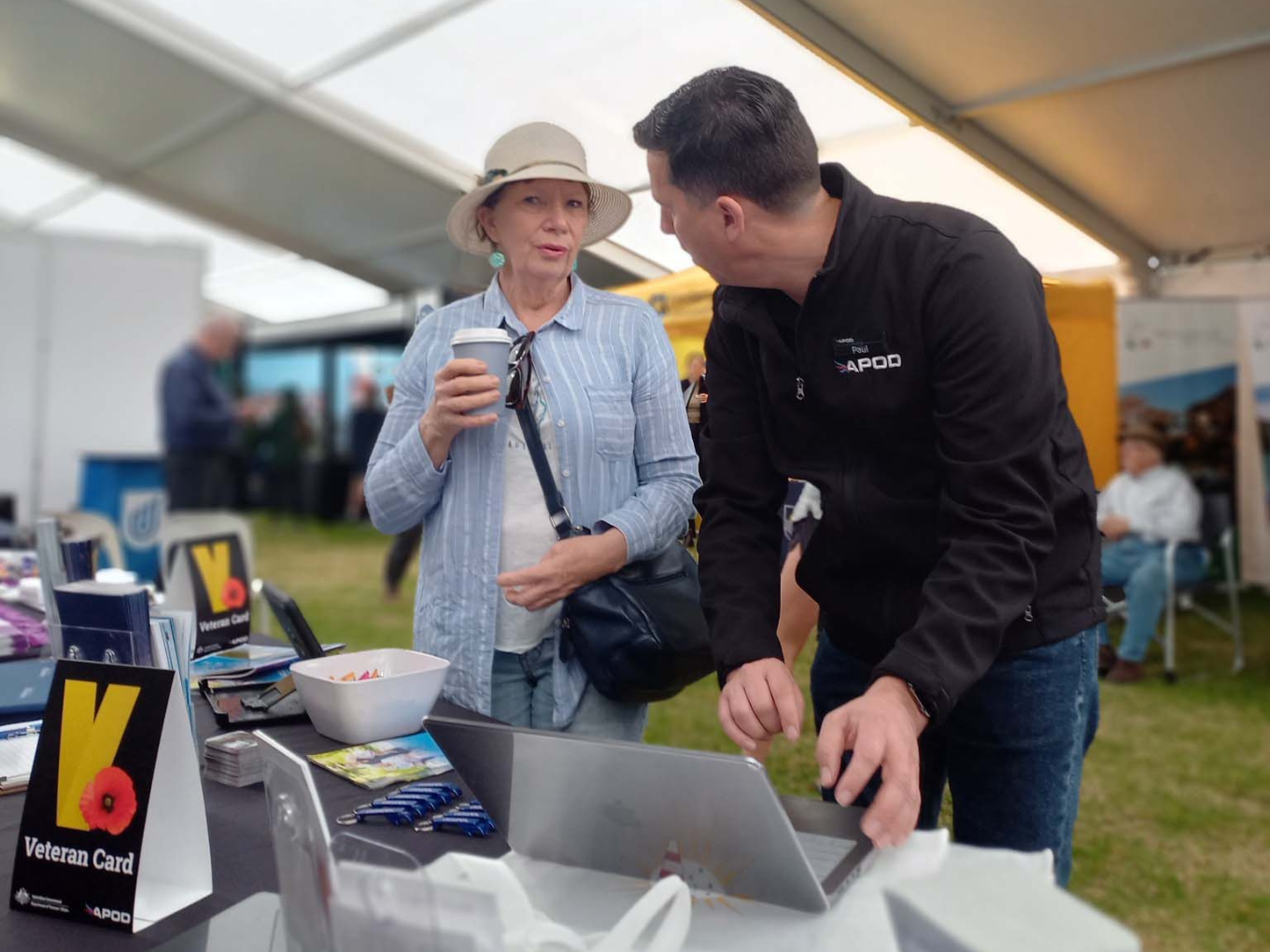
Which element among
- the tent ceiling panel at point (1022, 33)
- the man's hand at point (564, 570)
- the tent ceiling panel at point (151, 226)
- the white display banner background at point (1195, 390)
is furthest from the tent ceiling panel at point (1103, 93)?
the tent ceiling panel at point (151, 226)

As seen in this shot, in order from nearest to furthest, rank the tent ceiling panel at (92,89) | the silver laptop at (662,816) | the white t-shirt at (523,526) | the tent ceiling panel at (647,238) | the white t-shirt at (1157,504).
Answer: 1. the silver laptop at (662,816)
2. the white t-shirt at (523,526)
3. the tent ceiling panel at (647,238)
4. the white t-shirt at (1157,504)
5. the tent ceiling panel at (92,89)

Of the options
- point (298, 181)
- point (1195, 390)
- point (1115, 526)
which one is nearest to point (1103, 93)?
point (1115, 526)

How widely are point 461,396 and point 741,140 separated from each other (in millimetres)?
484

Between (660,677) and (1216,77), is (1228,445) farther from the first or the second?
(660,677)

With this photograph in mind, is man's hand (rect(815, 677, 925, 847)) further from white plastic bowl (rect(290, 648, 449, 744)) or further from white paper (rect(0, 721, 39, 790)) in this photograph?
white paper (rect(0, 721, 39, 790))

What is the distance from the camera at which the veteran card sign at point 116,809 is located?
0.81m

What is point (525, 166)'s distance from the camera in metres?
1.49

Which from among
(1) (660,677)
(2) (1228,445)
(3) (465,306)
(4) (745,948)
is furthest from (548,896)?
(2) (1228,445)

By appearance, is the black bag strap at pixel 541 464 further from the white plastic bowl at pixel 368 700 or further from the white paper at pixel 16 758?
the white paper at pixel 16 758

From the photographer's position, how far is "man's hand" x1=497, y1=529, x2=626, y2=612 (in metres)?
1.37

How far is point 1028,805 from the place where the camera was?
1110 millimetres

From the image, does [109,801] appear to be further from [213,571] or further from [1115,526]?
[1115,526]

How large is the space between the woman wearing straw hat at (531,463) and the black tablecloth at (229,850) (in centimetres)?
34

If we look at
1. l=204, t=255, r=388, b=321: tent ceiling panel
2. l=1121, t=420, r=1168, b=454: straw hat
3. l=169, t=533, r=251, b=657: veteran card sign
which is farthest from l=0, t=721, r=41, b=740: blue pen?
l=204, t=255, r=388, b=321: tent ceiling panel
